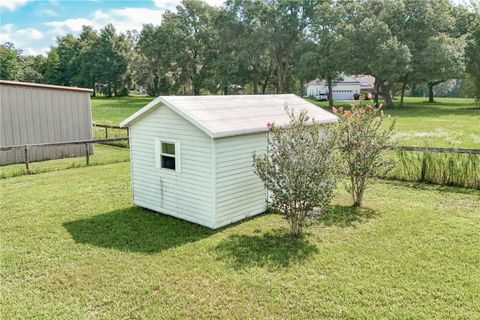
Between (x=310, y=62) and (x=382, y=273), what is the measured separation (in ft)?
98.7

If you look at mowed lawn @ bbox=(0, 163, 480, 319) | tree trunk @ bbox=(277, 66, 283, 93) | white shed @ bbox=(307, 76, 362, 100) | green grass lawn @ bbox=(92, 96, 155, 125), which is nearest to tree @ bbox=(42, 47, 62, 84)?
green grass lawn @ bbox=(92, 96, 155, 125)

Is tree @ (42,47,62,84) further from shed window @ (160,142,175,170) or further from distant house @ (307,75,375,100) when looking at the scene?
shed window @ (160,142,175,170)

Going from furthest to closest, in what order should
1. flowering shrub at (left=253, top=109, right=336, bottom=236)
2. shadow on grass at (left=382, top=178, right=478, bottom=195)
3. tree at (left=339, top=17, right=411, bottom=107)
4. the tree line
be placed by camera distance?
the tree line, tree at (left=339, top=17, right=411, bottom=107), shadow on grass at (left=382, top=178, right=478, bottom=195), flowering shrub at (left=253, top=109, right=336, bottom=236)

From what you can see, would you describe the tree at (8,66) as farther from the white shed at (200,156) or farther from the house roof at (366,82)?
the white shed at (200,156)

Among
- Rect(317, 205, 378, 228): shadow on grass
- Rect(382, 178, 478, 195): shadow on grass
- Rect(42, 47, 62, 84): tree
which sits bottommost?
Rect(317, 205, 378, 228): shadow on grass

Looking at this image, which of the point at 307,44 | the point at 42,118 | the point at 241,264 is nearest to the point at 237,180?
the point at 241,264

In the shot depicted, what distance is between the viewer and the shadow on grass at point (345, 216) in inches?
284

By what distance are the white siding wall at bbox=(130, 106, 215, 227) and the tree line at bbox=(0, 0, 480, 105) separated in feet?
85.5

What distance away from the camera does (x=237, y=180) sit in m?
7.24

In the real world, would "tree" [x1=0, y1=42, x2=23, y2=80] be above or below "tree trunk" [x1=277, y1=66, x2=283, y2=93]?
above

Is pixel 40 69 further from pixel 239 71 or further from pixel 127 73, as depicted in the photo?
pixel 239 71

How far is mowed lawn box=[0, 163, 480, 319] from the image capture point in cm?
445

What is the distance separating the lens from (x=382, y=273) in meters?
5.21

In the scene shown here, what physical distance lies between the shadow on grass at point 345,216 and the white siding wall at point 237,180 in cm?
134
